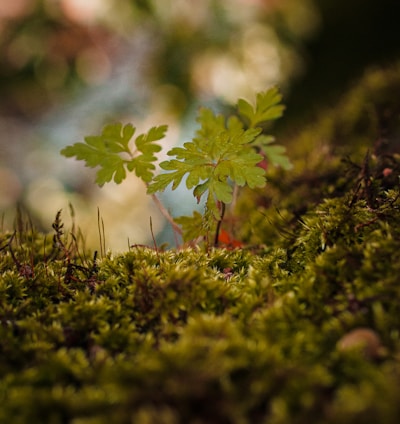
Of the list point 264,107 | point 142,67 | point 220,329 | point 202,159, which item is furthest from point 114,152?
point 142,67

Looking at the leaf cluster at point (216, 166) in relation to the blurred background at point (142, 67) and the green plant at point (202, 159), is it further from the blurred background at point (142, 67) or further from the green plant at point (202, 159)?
the blurred background at point (142, 67)

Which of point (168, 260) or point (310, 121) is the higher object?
point (310, 121)

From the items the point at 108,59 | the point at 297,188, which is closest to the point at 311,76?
the point at 108,59

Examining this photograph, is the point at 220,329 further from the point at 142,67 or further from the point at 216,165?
the point at 142,67

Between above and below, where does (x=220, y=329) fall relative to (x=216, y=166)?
below

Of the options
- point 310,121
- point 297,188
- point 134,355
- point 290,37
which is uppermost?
point 290,37

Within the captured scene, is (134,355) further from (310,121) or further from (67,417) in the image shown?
(310,121)
